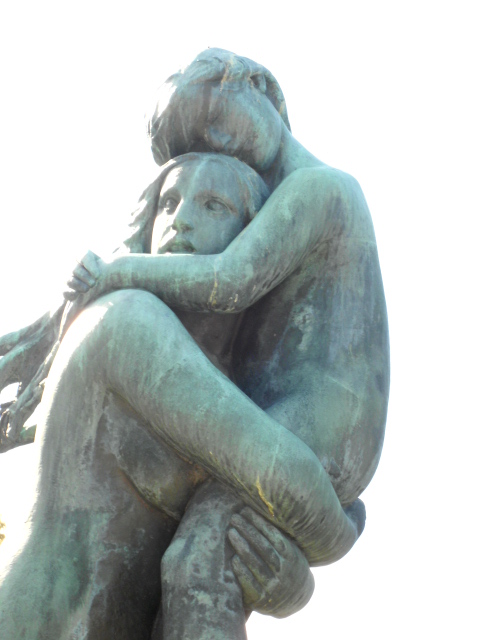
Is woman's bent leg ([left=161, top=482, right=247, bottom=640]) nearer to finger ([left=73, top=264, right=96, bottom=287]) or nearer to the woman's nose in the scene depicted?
finger ([left=73, top=264, right=96, bottom=287])

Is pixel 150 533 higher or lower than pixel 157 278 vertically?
lower

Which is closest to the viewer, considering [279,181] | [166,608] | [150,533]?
[166,608]

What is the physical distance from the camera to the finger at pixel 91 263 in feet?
14.7

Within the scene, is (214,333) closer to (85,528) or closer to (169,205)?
(169,205)

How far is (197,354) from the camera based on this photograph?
4.25m

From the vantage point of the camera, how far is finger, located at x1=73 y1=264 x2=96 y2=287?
4480mm

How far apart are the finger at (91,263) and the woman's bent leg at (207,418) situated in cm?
16

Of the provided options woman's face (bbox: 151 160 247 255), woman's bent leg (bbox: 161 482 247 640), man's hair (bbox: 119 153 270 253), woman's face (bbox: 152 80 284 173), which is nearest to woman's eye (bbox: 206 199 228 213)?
woman's face (bbox: 151 160 247 255)

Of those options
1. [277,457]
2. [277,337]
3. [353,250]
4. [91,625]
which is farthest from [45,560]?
[353,250]

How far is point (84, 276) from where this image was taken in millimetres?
4484

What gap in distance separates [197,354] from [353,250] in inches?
38.9

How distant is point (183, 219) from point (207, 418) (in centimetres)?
101

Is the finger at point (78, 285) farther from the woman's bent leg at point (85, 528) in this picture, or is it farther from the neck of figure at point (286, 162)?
the neck of figure at point (286, 162)

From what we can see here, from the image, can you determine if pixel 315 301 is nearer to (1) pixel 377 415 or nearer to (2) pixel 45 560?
(1) pixel 377 415
